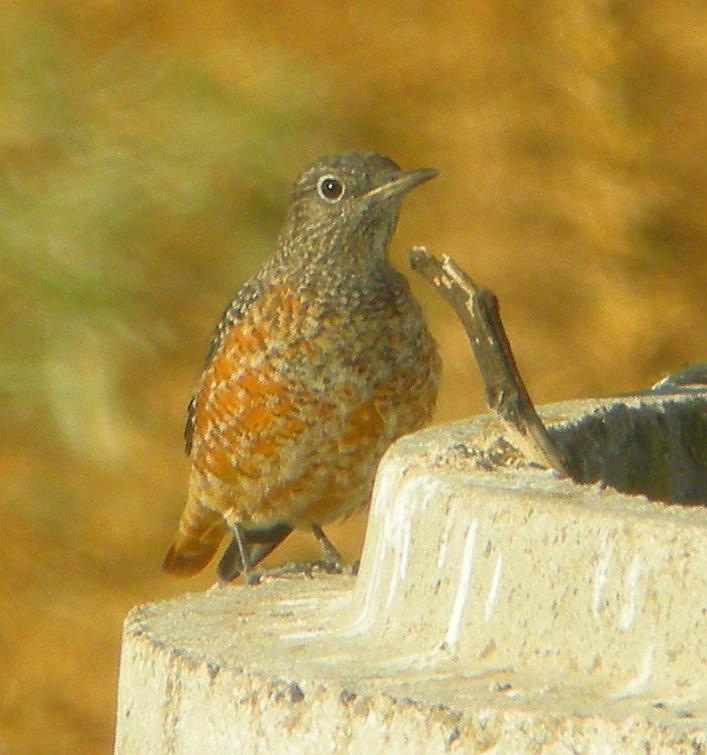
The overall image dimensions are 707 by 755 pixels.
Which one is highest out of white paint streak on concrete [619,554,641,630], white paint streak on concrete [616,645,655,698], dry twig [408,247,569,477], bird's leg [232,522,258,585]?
dry twig [408,247,569,477]

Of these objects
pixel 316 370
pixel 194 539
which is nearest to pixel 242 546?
pixel 316 370

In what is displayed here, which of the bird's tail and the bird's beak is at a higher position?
the bird's beak

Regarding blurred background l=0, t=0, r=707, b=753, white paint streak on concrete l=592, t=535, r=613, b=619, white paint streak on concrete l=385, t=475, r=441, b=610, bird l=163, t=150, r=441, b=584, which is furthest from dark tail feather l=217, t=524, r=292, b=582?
white paint streak on concrete l=592, t=535, r=613, b=619

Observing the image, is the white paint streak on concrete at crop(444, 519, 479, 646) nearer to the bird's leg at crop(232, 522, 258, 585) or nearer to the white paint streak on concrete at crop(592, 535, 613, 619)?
the white paint streak on concrete at crop(592, 535, 613, 619)

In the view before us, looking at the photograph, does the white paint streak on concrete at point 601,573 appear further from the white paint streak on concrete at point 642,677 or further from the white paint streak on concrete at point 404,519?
the white paint streak on concrete at point 404,519

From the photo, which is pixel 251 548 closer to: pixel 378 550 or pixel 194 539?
pixel 194 539

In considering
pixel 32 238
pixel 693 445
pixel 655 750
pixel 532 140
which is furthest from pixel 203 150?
pixel 532 140

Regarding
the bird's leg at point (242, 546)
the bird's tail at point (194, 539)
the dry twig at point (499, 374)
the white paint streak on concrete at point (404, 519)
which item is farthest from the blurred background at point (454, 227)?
the white paint streak on concrete at point (404, 519)
